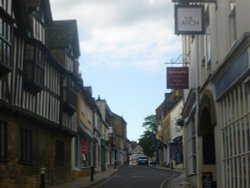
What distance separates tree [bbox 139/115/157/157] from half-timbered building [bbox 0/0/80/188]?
7187cm

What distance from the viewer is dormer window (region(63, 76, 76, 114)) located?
1398 inches

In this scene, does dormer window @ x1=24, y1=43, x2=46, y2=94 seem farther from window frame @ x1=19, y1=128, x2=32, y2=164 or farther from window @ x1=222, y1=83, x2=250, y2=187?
window @ x1=222, y1=83, x2=250, y2=187

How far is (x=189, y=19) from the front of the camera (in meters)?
18.0

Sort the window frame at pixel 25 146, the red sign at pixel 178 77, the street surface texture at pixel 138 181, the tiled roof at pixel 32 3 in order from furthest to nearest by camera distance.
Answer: the street surface texture at pixel 138 181 → the tiled roof at pixel 32 3 → the window frame at pixel 25 146 → the red sign at pixel 178 77

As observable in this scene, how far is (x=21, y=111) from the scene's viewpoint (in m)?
25.4

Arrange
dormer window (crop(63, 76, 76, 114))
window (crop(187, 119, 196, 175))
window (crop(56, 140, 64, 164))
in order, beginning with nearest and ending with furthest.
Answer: window (crop(187, 119, 196, 175)) < window (crop(56, 140, 64, 164)) < dormer window (crop(63, 76, 76, 114))

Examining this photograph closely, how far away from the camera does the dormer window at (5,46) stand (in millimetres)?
21938

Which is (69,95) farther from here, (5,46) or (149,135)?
(149,135)

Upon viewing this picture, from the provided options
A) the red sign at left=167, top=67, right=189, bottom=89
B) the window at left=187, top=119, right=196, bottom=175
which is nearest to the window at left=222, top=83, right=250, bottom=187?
the red sign at left=167, top=67, right=189, bottom=89

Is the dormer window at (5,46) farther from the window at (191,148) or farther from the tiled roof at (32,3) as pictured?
the window at (191,148)

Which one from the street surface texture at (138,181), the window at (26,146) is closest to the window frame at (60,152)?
the street surface texture at (138,181)

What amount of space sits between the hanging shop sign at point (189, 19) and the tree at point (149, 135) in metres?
89.8

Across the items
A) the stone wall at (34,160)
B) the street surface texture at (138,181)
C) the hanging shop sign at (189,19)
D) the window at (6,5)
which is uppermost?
the window at (6,5)

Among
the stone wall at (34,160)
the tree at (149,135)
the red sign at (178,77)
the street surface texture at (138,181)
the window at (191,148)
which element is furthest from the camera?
the tree at (149,135)
